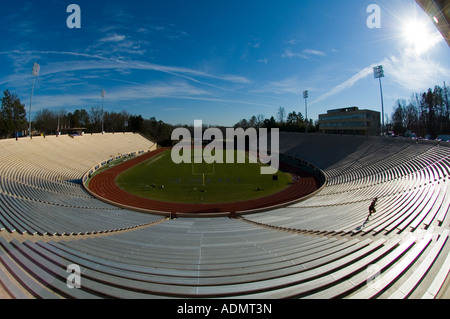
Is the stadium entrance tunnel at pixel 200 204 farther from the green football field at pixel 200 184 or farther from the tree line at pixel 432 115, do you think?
the tree line at pixel 432 115

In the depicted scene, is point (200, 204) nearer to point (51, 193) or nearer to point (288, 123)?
point (51, 193)

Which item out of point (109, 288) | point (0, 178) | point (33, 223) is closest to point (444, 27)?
point (109, 288)

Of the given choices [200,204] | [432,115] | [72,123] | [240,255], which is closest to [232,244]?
[240,255]

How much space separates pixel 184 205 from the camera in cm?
1848

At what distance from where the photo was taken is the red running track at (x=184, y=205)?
57.5 feet

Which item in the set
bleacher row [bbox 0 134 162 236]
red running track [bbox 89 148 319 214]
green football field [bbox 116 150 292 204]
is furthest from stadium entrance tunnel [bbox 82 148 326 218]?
bleacher row [bbox 0 134 162 236]

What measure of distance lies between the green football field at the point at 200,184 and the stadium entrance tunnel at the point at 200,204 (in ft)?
2.91

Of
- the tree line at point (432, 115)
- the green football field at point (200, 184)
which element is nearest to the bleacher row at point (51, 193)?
the green football field at point (200, 184)

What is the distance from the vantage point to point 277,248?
22.0ft

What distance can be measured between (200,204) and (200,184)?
680cm

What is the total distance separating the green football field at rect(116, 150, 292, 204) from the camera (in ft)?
68.4

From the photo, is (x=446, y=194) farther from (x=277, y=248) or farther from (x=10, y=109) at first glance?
(x=10, y=109)

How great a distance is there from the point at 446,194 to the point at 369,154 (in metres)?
20.3

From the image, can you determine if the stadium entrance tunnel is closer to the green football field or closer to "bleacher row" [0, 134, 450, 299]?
the green football field
